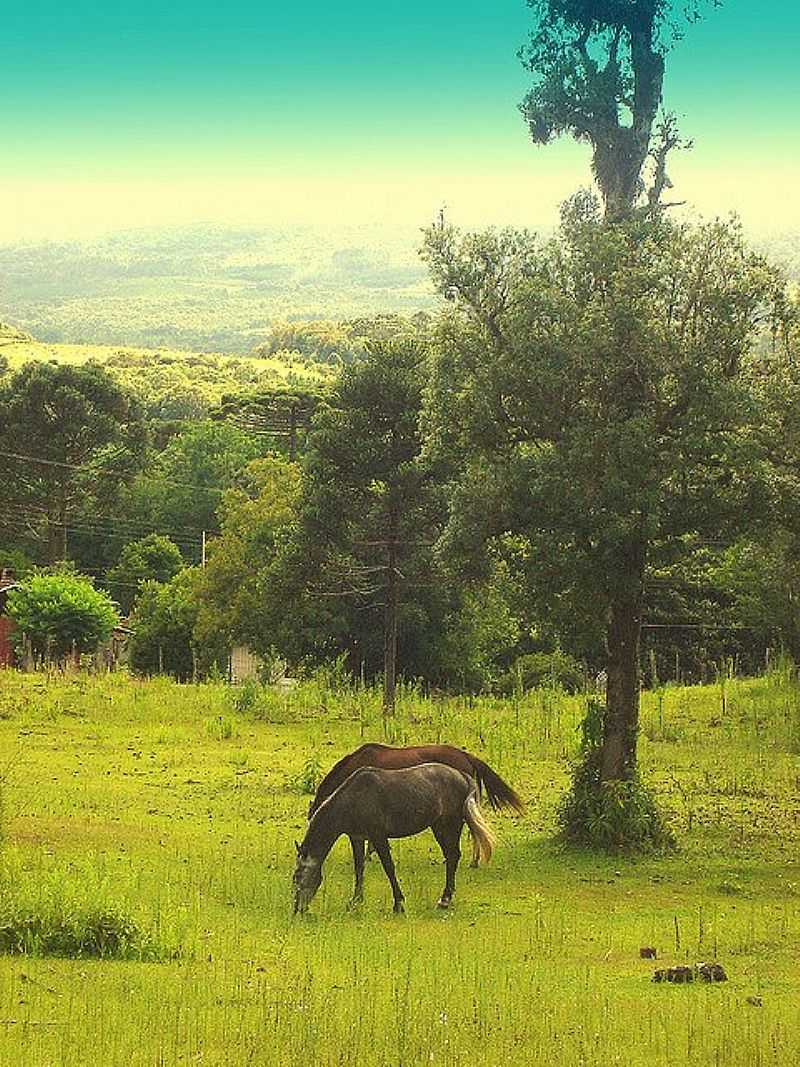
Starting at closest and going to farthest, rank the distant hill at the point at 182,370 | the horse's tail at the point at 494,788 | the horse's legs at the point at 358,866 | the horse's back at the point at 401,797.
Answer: the horse's back at the point at 401,797, the horse's legs at the point at 358,866, the horse's tail at the point at 494,788, the distant hill at the point at 182,370

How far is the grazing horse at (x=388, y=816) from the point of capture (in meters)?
14.4

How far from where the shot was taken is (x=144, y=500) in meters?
80.5

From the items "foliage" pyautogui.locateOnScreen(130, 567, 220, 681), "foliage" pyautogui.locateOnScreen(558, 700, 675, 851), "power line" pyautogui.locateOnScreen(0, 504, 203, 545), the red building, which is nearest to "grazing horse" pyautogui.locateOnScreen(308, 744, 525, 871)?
"foliage" pyautogui.locateOnScreen(558, 700, 675, 851)

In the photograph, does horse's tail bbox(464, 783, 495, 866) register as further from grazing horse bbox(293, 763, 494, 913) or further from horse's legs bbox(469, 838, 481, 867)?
horse's legs bbox(469, 838, 481, 867)

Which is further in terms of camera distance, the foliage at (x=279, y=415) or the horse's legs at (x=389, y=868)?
the foliage at (x=279, y=415)

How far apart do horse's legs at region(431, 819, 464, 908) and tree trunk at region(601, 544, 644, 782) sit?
13.5ft

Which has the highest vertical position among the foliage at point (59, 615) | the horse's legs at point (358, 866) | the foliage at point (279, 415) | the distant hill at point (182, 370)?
the distant hill at point (182, 370)

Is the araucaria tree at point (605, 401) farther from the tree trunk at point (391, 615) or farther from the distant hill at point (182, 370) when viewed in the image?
the distant hill at point (182, 370)

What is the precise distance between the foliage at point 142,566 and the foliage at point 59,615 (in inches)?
815

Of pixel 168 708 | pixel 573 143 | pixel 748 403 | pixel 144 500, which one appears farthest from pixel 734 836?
pixel 144 500

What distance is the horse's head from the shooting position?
1417 cm

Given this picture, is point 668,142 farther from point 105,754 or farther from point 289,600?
point 105,754

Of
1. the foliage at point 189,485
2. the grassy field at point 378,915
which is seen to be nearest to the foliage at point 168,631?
the foliage at point 189,485

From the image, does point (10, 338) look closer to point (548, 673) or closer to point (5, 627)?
point (5, 627)
